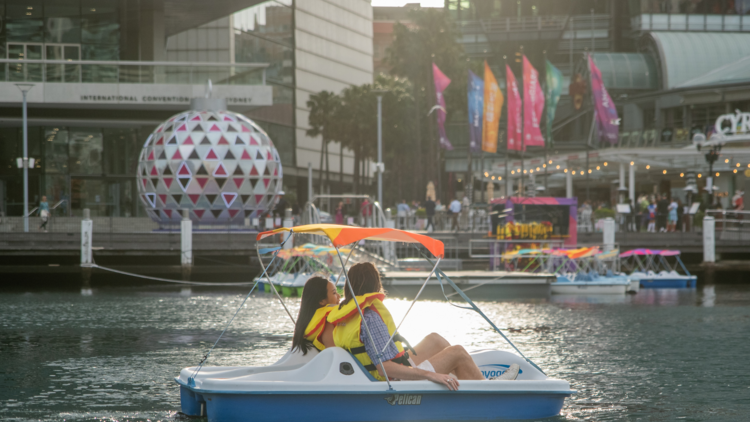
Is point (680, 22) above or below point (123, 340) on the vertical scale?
above

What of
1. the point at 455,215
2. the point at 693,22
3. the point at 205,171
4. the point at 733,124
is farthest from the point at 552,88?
the point at 693,22

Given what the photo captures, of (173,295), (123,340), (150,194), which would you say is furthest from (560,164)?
(123,340)

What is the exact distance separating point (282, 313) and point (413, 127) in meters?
42.7

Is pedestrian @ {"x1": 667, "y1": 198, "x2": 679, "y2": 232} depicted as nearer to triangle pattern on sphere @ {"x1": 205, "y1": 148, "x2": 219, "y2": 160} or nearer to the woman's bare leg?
triangle pattern on sphere @ {"x1": 205, "y1": 148, "x2": 219, "y2": 160}

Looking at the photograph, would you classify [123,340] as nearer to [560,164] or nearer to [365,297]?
[365,297]

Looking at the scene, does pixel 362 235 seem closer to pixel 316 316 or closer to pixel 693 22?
pixel 316 316

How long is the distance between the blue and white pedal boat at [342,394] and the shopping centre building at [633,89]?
26.8 m

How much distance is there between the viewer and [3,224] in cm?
3167

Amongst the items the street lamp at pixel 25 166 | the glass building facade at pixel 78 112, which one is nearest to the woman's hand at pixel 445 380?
the street lamp at pixel 25 166

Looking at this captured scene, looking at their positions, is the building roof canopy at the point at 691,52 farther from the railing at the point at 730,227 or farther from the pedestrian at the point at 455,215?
the pedestrian at the point at 455,215

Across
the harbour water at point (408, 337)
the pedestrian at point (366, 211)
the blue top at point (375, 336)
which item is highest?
the pedestrian at point (366, 211)

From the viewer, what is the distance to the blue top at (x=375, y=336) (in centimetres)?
805

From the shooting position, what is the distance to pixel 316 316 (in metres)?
8.48

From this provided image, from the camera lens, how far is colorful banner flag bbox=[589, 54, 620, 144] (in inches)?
1485
